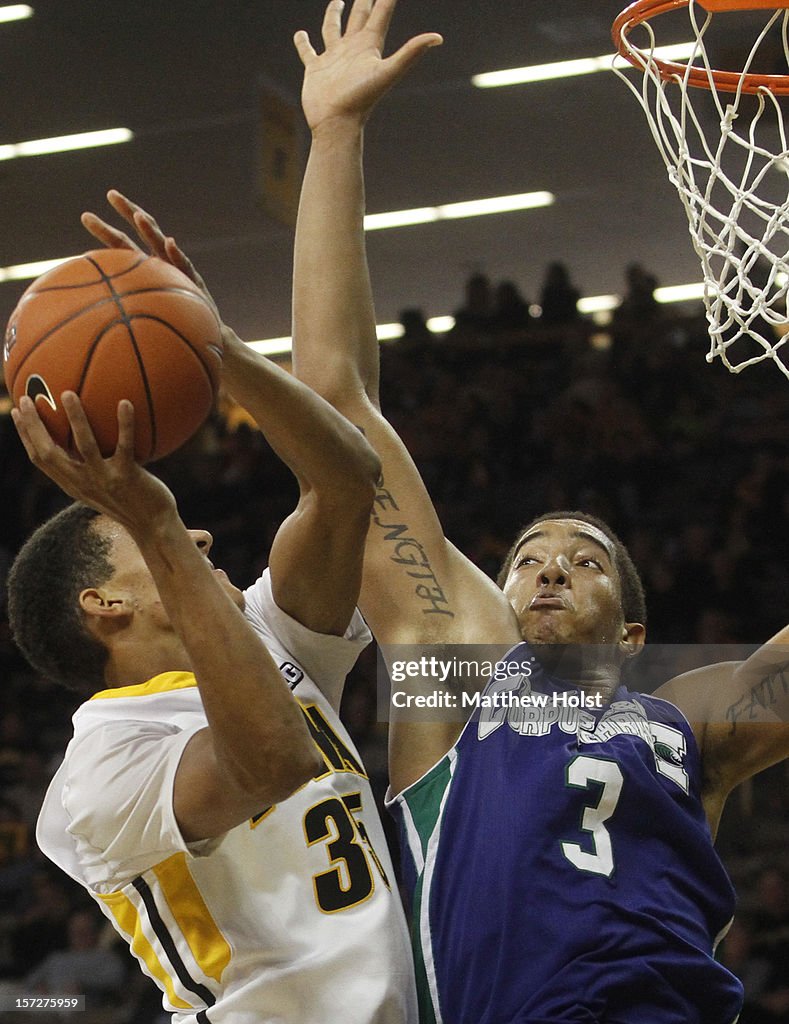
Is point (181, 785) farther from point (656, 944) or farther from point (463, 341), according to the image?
point (463, 341)

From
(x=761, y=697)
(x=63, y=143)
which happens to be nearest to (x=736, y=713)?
(x=761, y=697)

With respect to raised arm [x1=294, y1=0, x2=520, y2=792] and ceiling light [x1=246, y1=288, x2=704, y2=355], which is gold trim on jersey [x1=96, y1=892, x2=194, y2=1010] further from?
ceiling light [x1=246, y1=288, x2=704, y2=355]

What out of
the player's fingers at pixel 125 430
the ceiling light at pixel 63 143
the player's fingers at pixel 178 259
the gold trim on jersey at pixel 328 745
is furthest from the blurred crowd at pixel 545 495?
the player's fingers at pixel 125 430

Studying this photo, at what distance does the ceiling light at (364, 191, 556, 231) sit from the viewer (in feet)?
27.0

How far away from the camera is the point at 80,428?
1.49m

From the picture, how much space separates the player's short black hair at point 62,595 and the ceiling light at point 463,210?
642 centimetres

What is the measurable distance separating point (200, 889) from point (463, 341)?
6.95 metres

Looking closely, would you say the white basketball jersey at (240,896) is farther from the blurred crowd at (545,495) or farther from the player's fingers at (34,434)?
the blurred crowd at (545,495)

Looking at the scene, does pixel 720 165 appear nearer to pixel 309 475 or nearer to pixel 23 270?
pixel 309 475

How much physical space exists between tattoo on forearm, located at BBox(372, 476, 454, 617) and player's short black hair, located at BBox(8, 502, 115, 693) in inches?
23.4

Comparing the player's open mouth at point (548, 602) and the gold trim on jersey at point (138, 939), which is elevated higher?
the player's open mouth at point (548, 602)

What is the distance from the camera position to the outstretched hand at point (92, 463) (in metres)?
1.50

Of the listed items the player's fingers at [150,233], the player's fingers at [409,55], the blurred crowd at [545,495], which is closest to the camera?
the player's fingers at [150,233]

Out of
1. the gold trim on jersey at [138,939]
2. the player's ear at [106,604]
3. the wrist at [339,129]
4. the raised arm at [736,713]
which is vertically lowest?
the raised arm at [736,713]
